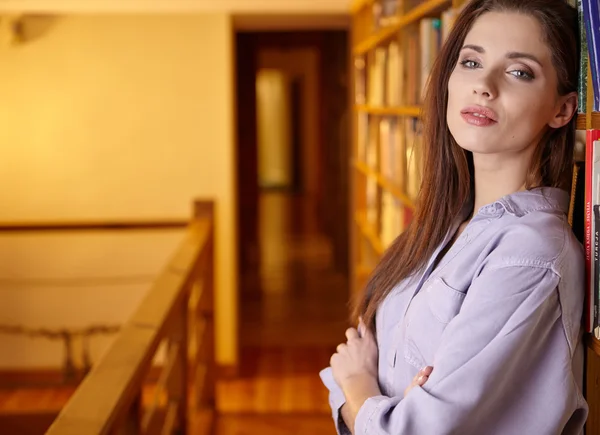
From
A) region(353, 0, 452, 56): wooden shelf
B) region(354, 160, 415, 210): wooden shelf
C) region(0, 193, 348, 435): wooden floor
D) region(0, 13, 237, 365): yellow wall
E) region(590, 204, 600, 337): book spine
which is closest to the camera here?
region(590, 204, 600, 337): book spine

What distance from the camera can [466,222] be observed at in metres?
1.31

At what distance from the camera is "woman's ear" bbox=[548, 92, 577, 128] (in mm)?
1201

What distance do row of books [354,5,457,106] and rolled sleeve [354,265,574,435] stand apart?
3.18ft

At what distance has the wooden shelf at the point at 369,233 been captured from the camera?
A: 361 centimetres

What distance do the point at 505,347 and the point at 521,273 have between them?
0.31 ft

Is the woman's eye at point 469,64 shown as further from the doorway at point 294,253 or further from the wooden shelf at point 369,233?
the doorway at point 294,253

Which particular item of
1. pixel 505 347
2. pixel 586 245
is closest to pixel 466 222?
pixel 586 245

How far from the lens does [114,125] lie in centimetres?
471

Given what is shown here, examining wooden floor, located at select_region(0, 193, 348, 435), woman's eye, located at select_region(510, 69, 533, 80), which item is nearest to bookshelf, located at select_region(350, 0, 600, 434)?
woman's eye, located at select_region(510, 69, 533, 80)

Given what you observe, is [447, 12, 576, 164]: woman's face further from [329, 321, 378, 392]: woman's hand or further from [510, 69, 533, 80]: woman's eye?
[329, 321, 378, 392]: woman's hand

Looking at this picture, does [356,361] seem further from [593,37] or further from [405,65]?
[405,65]

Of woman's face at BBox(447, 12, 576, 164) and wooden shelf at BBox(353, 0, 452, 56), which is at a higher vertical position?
wooden shelf at BBox(353, 0, 452, 56)

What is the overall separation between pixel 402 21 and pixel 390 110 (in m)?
0.39

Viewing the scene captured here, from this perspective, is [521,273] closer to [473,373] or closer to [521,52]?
[473,373]
